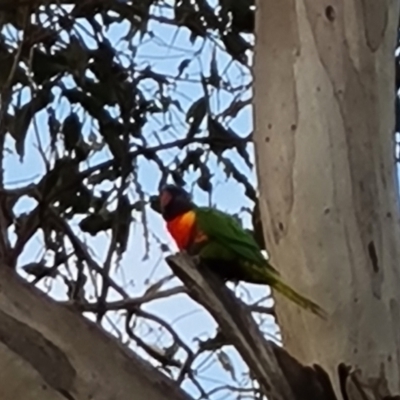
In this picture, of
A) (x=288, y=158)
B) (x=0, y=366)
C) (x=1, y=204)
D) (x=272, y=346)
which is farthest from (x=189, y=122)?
(x=0, y=366)

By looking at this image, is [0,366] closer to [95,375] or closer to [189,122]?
[95,375]

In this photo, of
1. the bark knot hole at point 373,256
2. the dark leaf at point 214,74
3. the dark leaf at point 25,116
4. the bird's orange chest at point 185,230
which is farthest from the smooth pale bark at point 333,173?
the dark leaf at point 214,74

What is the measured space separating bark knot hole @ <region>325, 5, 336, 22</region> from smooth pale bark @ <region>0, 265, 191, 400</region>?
22.0 inches

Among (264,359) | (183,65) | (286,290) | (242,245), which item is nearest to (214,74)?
(183,65)

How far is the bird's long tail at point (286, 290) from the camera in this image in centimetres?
125

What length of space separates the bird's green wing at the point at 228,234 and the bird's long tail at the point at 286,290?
0.02 meters

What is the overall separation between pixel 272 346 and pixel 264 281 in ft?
0.67

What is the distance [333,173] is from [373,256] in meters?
0.12

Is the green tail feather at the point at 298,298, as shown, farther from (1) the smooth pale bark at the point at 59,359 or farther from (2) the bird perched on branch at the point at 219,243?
(1) the smooth pale bark at the point at 59,359

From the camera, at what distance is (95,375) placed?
1.05 metres

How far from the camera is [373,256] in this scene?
49.6 inches

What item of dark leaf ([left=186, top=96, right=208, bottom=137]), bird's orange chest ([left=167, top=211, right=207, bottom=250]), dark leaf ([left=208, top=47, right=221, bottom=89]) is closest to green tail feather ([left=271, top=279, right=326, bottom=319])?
bird's orange chest ([left=167, top=211, right=207, bottom=250])

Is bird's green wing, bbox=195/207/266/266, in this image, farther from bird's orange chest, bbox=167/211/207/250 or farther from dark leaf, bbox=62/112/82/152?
dark leaf, bbox=62/112/82/152

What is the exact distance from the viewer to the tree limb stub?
110 cm
